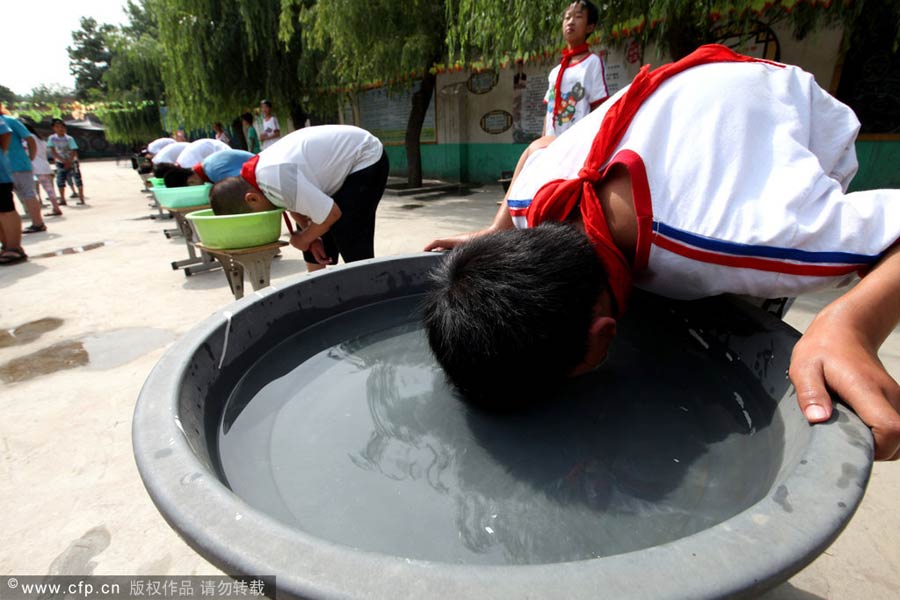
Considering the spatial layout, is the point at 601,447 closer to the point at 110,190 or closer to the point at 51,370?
the point at 51,370

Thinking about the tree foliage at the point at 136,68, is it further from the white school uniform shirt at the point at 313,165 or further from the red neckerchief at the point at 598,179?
the red neckerchief at the point at 598,179

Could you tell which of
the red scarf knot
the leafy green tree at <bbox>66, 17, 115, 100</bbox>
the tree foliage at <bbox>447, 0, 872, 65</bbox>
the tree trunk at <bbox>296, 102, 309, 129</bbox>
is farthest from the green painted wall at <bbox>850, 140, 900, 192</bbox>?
the leafy green tree at <bbox>66, 17, 115, 100</bbox>

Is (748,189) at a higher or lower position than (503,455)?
higher

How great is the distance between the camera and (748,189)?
753mm

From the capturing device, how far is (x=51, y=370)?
2.35 meters

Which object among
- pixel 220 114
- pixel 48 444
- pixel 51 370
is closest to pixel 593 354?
pixel 48 444

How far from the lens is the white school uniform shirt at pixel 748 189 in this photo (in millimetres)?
695

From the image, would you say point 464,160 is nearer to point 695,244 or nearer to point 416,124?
point 416,124

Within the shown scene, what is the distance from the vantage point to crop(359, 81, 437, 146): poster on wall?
9.05 m

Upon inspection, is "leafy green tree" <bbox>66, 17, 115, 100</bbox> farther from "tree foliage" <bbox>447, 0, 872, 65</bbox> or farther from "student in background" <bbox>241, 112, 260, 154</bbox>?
"tree foliage" <bbox>447, 0, 872, 65</bbox>

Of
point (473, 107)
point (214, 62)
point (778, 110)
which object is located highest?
point (214, 62)

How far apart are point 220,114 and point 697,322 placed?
358 inches

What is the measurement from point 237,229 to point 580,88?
92.0 inches

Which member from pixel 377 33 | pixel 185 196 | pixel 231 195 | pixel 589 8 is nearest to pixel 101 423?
pixel 231 195
